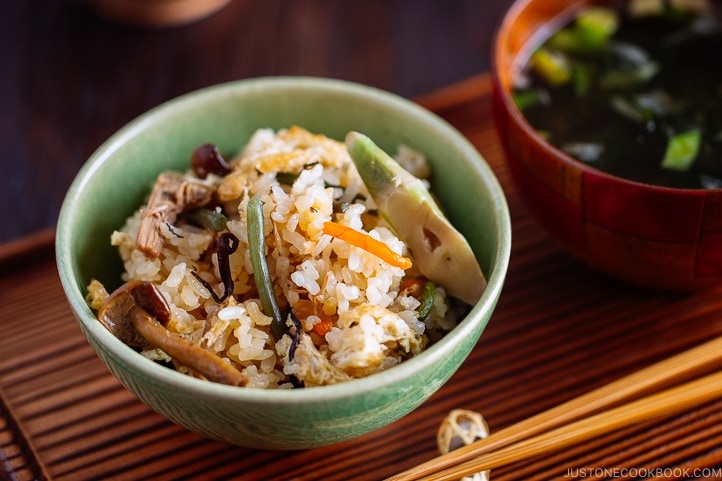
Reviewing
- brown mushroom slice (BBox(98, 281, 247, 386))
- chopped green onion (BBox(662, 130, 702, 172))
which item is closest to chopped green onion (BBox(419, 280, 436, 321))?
brown mushroom slice (BBox(98, 281, 247, 386))

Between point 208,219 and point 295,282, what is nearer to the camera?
point 295,282

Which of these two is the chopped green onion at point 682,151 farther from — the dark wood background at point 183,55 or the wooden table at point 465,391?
the dark wood background at point 183,55

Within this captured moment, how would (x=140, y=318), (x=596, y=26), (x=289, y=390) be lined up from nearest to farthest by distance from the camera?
1. (x=289, y=390)
2. (x=140, y=318)
3. (x=596, y=26)

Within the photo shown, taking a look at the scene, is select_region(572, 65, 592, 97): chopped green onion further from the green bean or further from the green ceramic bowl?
the green bean

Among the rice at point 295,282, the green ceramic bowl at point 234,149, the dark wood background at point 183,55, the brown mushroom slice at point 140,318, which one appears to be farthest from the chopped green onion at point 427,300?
the dark wood background at point 183,55

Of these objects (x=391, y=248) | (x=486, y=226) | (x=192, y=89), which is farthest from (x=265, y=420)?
(x=192, y=89)

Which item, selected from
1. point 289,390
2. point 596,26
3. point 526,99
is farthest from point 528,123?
point 289,390

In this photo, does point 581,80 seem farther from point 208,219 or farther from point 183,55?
point 183,55
